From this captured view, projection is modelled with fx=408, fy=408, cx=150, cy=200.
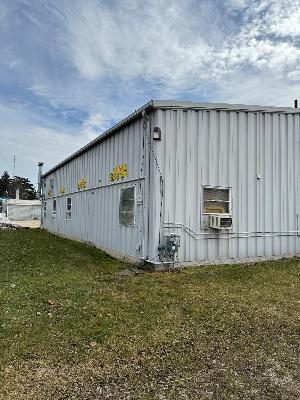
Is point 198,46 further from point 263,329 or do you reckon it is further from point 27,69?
point 263,329

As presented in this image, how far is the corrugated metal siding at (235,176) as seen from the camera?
9.96 m

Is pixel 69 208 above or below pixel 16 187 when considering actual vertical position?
below

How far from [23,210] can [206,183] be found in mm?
39919

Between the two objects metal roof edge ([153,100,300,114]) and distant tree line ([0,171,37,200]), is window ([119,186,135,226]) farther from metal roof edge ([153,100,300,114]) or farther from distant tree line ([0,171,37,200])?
distant tree line ([0,171,37,200])

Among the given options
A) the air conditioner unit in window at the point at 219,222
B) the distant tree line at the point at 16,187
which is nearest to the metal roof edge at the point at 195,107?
the air conditioner unit in window at the point at 219,222

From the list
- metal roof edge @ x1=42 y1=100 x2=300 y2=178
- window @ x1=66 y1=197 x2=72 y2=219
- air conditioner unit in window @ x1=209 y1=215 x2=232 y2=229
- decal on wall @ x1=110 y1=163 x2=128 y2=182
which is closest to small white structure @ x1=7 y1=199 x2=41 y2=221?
window @ x1=66 y1=197 x2=72 y2=219

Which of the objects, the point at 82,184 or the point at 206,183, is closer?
the point at 206,183

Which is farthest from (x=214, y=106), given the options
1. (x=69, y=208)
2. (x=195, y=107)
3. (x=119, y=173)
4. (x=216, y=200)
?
(x=69, y=208)

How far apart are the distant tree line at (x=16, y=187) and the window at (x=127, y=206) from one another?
73377 millimetres

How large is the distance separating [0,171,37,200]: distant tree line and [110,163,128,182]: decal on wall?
238 ft

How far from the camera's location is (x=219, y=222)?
10.1 metres

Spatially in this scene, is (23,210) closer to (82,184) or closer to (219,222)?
(82,184)

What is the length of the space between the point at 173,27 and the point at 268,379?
11.1m

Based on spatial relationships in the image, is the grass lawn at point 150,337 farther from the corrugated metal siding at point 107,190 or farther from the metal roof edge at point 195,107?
the metal roof edge at point 195,107
